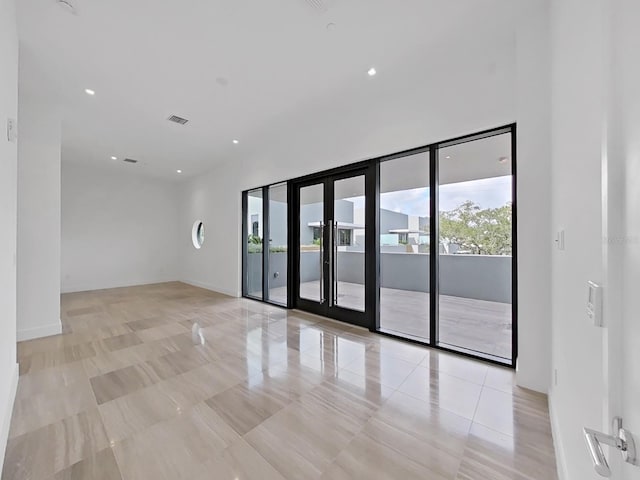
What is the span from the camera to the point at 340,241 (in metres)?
4.15

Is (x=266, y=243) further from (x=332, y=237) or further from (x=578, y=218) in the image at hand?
(x=578, y=218)

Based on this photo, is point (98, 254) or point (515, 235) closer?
point (515, 235)

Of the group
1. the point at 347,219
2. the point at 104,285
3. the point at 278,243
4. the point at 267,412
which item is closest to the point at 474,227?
the point at 347,219

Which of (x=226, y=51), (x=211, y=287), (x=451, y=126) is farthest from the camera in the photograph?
(x=211, y=287)

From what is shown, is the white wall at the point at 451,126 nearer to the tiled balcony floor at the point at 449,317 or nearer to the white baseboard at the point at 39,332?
the tiled balcony floor at the point at 449,317

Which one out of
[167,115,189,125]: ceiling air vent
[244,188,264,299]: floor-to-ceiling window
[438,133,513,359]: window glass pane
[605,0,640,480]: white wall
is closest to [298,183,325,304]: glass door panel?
[244,188,264,299]: floor-to-ceiling window

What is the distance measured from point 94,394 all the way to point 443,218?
478 centimetres

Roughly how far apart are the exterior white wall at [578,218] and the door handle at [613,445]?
0.19m

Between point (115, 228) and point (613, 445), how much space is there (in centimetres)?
929

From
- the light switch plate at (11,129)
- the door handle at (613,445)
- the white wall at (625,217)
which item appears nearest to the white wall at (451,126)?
the white wall at (625,217)

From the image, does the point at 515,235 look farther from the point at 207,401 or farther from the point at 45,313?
the point at 45,313

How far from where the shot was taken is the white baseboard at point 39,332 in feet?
10.9

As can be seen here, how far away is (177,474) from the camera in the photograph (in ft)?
4.71

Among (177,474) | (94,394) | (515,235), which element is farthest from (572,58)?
(94,394)
